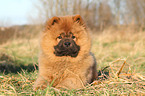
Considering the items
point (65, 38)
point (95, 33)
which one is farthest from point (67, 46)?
point (95, 33)

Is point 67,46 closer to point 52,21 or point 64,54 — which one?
point 64,54

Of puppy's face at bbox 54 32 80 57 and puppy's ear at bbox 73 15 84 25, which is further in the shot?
puppy's ear at bbox 73 15 84 25

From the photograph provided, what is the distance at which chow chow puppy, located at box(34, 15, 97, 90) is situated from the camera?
2.74 metres

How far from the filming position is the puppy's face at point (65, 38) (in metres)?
2.71

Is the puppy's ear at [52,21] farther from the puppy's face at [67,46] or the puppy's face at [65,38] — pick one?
the puppy's face at [67,46]

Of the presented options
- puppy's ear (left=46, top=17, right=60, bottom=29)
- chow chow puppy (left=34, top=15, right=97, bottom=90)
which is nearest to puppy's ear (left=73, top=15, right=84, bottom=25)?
chow chow puppy (left=34, top=15, right=97, bottom=90)

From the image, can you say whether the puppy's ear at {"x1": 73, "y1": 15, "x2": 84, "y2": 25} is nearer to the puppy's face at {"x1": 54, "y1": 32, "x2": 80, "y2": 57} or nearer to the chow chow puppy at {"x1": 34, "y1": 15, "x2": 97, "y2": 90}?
the chow chow puppy at {"x1": 34, "y1": 15, "x2": 97, "y2": 90}

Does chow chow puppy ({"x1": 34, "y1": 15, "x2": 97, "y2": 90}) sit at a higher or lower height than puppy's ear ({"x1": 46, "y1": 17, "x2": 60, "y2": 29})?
lower

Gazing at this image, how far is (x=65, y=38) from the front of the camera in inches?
106

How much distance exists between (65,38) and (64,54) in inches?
12.6

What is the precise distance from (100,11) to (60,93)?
25.7 meters

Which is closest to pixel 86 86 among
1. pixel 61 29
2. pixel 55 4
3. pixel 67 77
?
pixel 67 77

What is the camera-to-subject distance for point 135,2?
2600 centimetres

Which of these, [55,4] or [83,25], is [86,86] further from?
[55,4]
